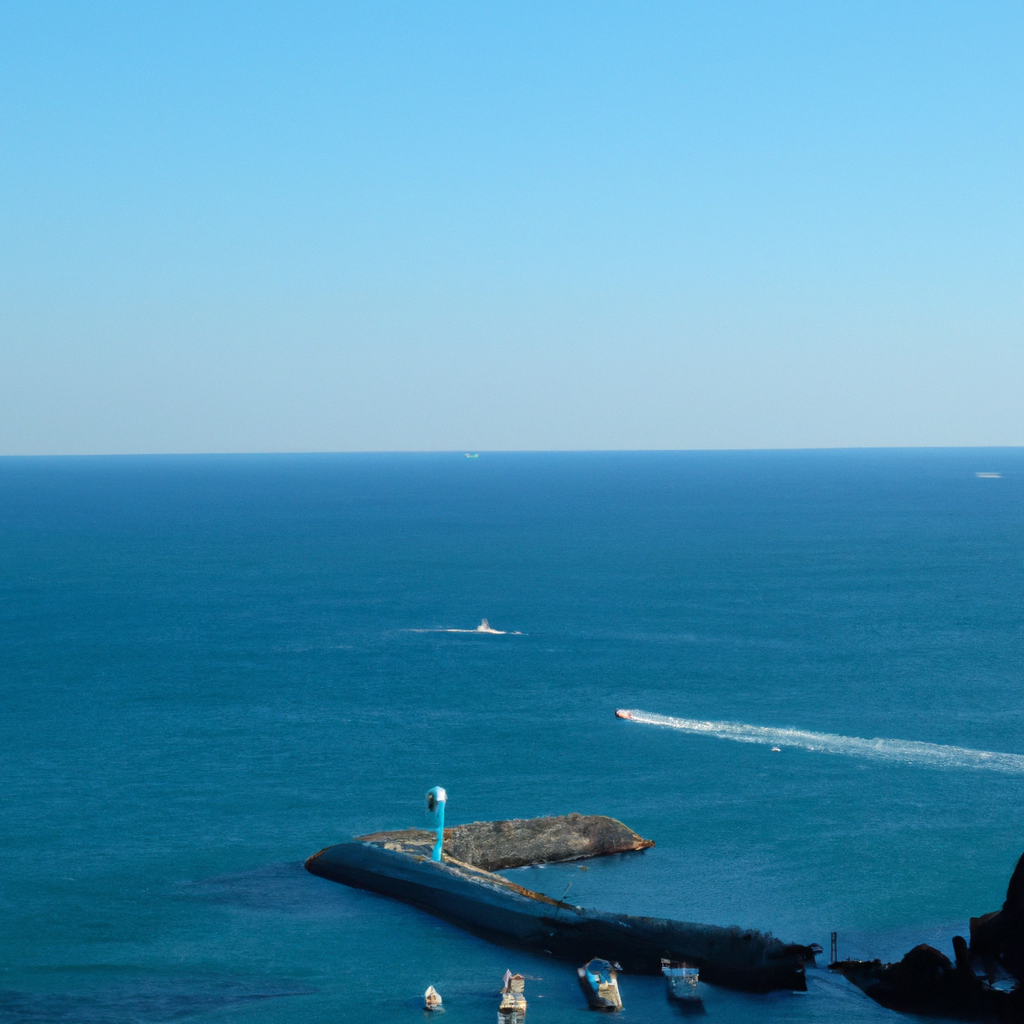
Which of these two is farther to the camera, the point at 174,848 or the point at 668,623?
the point at 668,623

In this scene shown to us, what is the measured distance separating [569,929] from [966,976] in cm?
1552

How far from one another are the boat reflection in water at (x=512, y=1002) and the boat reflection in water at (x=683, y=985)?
228 inches

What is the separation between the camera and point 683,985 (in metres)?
45.6

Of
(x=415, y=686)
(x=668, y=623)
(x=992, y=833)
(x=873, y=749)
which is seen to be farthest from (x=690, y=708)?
(x=668, y=623)

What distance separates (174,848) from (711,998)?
30791 mm

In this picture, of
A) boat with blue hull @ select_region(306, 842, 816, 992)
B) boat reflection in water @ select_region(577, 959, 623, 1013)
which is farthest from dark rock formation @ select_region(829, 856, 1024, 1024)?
boat reflection in water @ select_region(577, 959, 623, 1013)

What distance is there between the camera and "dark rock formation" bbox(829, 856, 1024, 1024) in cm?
4359

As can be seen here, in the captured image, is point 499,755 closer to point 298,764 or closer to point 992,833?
point 298,764

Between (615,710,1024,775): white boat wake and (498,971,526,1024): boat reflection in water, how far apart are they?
40252 mm

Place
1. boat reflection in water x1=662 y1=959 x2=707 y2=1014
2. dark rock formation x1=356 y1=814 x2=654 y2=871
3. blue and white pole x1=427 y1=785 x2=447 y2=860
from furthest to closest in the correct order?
dark rock formation x1=356 y1=814 x2=654 y2=871, blue and white pole x1=427 y1=785 x2=447 y2=860, boat reflection in water x1=662 y1=959 x2=707 y2=1014

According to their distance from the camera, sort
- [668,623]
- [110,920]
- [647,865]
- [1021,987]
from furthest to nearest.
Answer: [668,623]
[647,865]
[110,920]
[1021,987]

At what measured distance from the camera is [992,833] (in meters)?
64.1

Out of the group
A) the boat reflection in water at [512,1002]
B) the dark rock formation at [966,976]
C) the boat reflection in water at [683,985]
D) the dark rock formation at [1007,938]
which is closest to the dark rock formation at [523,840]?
the boat reflection in water at [512,1002]

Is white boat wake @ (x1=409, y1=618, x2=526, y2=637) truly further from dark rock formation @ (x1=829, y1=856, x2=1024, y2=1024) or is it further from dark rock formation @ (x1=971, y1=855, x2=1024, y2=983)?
dark rock formation @ (x1=971, y1=855, x2=1024, y2=983)
